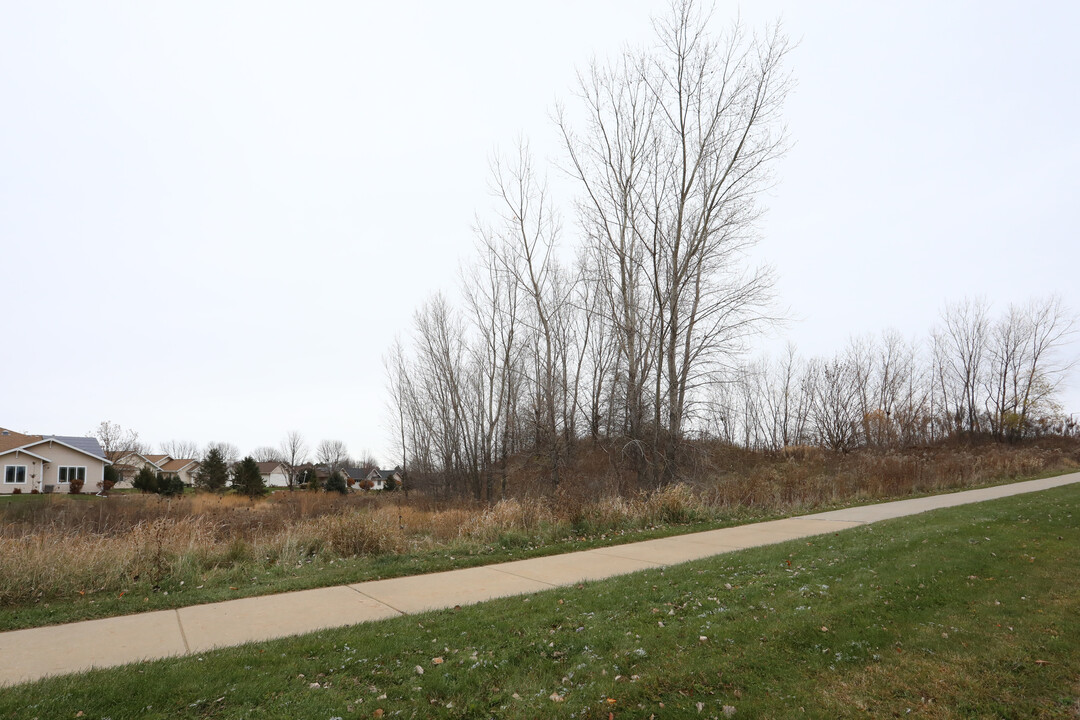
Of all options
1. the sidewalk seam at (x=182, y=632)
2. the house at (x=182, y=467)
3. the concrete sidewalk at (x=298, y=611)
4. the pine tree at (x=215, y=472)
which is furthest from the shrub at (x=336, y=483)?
the sidewalk seam at (x=182, y=632)

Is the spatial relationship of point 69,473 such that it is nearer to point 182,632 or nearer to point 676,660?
point 182,632

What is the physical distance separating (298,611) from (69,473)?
174ft

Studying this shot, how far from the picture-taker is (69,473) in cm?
4525

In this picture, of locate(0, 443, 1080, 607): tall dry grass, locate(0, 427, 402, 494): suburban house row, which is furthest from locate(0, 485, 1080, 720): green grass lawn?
locate(0, 427, 402, 494): suburban house row

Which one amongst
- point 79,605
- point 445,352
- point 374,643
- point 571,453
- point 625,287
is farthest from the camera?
point 445,352

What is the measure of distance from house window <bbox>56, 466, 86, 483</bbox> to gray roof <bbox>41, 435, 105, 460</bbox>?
1509 millimetres

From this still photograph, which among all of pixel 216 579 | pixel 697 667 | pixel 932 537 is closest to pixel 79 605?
pixel 216 579

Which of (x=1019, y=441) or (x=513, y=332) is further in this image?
(x=1019, y=441)

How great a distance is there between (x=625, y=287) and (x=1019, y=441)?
4124 cm

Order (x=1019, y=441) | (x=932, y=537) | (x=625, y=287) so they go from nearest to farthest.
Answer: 1. (x=932, y=537)
2. (x=625, y=287)
3. (x=1019, y=441)

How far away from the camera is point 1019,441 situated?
42.2 m

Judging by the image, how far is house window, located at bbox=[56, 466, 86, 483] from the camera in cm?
4469

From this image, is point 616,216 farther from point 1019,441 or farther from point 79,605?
point 1019,441

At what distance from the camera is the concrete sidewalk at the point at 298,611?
15.2 feet
